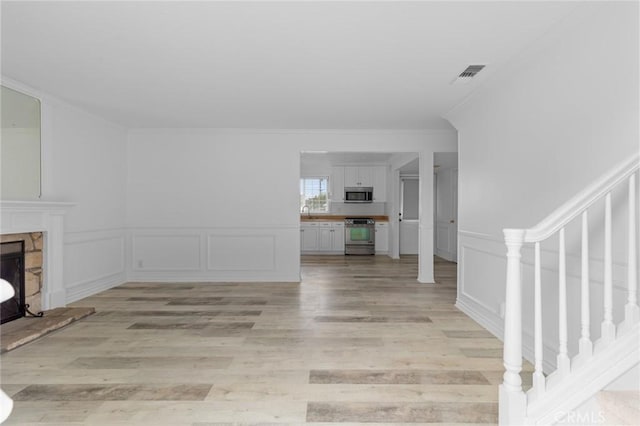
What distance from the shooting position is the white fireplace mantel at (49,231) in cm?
356

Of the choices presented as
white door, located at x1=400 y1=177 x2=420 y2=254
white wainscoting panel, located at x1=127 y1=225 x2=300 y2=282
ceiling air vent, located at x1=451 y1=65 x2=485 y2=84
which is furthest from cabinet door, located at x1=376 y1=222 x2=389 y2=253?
ceiling air vent, located at x1=451 y1=65 x2=485 y2=84

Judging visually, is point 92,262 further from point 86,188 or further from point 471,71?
point 471,71

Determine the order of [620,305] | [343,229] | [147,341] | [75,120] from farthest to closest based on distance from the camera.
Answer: [343,229], [75,120], [147,341], [620,305]

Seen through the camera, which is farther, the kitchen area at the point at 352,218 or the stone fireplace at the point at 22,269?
the kitchen area at the point at 352,218

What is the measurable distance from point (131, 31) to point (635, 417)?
3.49 meters

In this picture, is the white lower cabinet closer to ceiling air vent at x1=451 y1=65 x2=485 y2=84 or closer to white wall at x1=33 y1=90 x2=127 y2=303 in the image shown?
white wall at x1=33 y1=90 x2=127 y2=303

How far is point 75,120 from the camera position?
14.3 ft

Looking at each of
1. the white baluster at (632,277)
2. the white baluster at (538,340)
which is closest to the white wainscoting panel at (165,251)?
the white baluster at (538,340)

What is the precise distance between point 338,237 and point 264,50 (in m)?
6.71

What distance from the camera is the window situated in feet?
31.1

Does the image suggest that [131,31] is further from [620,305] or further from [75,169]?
[620,305]

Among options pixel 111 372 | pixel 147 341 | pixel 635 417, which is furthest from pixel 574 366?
pixel 147 341

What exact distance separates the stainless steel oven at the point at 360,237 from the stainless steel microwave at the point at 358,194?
541mm

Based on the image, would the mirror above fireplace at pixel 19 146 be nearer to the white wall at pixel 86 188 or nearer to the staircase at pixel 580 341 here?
the white wall at pixel 86 188
